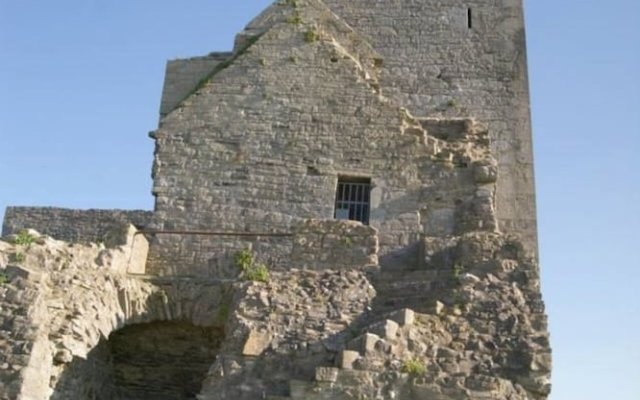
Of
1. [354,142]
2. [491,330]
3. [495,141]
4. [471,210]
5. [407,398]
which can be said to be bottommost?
[407,398]

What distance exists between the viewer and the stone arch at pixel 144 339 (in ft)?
34.3

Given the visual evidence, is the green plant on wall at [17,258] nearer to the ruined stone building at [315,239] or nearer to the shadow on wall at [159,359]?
the ruined stone building at [315,239]

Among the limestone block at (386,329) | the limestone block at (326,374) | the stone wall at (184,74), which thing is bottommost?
the limestone block at (326,374)

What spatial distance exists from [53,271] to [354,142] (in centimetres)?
564

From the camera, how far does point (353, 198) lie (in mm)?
13695

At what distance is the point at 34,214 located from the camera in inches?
646

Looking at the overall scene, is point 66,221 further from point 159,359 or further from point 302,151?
point 302,151

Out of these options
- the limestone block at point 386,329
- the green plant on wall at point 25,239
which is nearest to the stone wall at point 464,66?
the green plant on wall at point 25,239

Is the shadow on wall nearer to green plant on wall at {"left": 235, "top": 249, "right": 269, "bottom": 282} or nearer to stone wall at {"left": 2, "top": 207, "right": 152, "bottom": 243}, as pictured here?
green plant on wall at {"left": 235, "top": 249, "right": 269, "bottom": 282}

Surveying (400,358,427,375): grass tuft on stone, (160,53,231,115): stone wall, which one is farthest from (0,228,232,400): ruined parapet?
(160,53,231,115): stone wall

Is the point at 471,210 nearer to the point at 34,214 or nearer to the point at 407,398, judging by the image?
the point at 407,398

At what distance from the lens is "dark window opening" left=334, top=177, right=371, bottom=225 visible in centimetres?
1362

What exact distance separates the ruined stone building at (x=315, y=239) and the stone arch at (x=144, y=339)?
3 centimetres

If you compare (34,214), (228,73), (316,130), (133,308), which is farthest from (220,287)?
(34,214)
